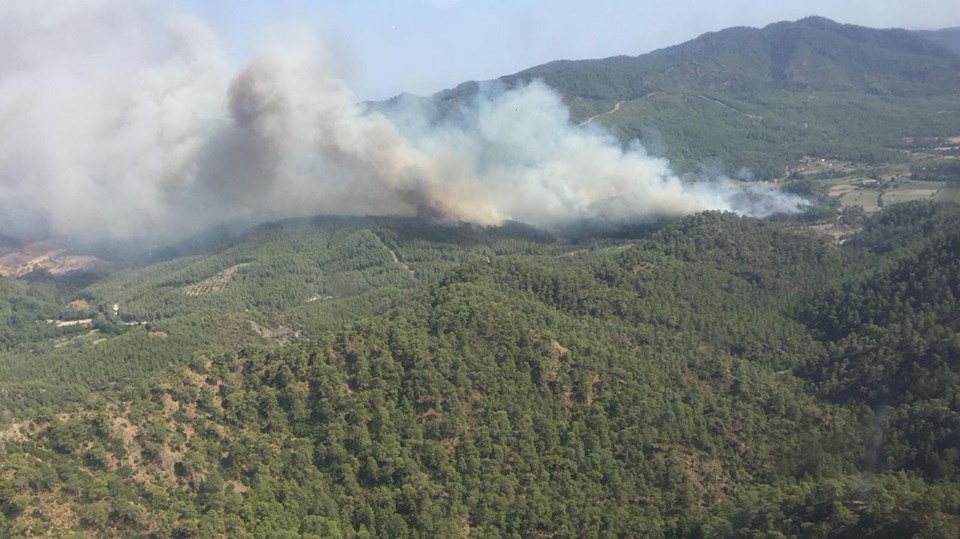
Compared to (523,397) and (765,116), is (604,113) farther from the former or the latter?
(523,397)

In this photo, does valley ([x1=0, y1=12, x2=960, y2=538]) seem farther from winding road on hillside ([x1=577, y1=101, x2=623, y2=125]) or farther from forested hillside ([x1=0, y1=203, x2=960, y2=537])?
winding road on hillside ([x1=577, y1=101, x2=623, y2=125])

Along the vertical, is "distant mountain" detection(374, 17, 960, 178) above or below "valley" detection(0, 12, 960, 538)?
above

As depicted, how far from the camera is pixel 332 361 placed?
1617 inches

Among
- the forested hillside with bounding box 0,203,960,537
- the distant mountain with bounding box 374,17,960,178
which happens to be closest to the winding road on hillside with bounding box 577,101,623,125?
the distant mountain with bounding box 374,17,960,178

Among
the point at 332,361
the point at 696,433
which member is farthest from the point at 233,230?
the point at 696,433

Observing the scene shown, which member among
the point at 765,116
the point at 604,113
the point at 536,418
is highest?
→ the point at 604,113

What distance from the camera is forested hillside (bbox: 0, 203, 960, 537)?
31531 mm

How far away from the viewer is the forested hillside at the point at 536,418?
1241 inches

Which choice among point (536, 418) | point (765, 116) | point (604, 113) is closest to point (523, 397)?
point (536, 418)

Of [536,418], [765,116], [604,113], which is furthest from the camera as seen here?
[765,116]

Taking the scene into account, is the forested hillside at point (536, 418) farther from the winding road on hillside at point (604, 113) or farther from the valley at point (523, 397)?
the winding road on hillside at point (604, 113)

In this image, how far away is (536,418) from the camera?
4041 centimetres

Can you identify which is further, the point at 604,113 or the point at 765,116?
the point at 765,116

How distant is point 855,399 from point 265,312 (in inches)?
1873
